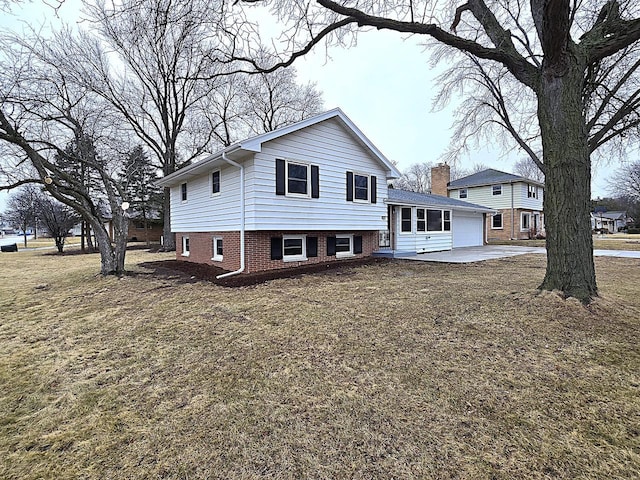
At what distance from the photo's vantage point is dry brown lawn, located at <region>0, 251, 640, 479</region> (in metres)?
2.06

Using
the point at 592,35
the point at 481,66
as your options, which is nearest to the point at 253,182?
the point at 592,35

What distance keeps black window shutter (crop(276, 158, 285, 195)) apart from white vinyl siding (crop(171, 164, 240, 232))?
122 centimetres

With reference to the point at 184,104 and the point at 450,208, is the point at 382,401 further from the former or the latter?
the point at 184,104

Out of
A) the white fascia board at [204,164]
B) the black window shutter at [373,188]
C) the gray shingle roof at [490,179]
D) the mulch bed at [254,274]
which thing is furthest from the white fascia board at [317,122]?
the gray shingle roof at [490,179]

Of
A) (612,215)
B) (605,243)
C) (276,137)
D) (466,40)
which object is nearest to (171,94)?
(276,137)

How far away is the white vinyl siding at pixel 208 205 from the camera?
990 cm

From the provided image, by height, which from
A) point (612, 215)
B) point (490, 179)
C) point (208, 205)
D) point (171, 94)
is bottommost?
point (208, 205)

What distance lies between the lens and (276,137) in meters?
9.33

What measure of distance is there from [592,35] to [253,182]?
7.85 meters

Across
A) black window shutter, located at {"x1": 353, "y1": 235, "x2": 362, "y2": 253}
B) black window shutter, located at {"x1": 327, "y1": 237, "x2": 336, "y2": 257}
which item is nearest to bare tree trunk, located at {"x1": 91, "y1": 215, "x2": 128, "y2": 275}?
black window shutter, located at {"x1": 327, "y1": 237, "x2": 336, "y2": 257}

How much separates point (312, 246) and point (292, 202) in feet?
6.93

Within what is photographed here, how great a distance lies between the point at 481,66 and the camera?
1245cm

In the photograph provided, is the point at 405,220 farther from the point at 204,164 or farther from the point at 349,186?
the point at 204,164

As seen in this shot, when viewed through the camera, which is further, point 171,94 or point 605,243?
point 605,243
